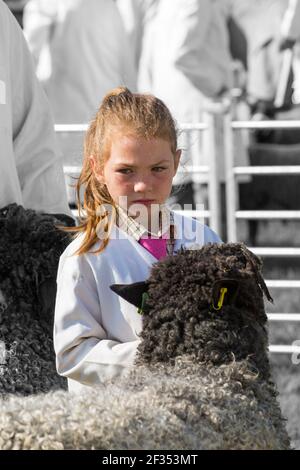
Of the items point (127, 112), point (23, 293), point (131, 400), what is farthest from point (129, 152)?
point (131, 400)

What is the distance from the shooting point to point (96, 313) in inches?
121

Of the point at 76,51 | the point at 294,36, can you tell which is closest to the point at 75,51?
the point at 76,51

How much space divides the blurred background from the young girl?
3.04m

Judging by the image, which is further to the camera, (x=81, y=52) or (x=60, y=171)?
(x=81, y=52)

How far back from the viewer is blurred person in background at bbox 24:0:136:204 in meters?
9.20

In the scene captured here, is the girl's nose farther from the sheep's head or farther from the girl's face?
the sheep's head

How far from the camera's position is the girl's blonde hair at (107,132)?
3.15 m

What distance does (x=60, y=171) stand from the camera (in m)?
4.09

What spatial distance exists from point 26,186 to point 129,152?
909 millimetres

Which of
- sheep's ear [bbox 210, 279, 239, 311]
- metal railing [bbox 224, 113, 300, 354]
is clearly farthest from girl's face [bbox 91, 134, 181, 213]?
metal railing [bbox 224, 113, 300, 354]

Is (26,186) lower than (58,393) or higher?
higher

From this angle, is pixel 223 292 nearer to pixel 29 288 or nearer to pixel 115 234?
pixel 115 234

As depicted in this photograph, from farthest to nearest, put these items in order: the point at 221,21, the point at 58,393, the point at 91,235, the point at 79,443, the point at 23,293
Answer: the point at 221,21, the point at 23,293, the point at 91,235, the point at 58,393, the point at 79,443
